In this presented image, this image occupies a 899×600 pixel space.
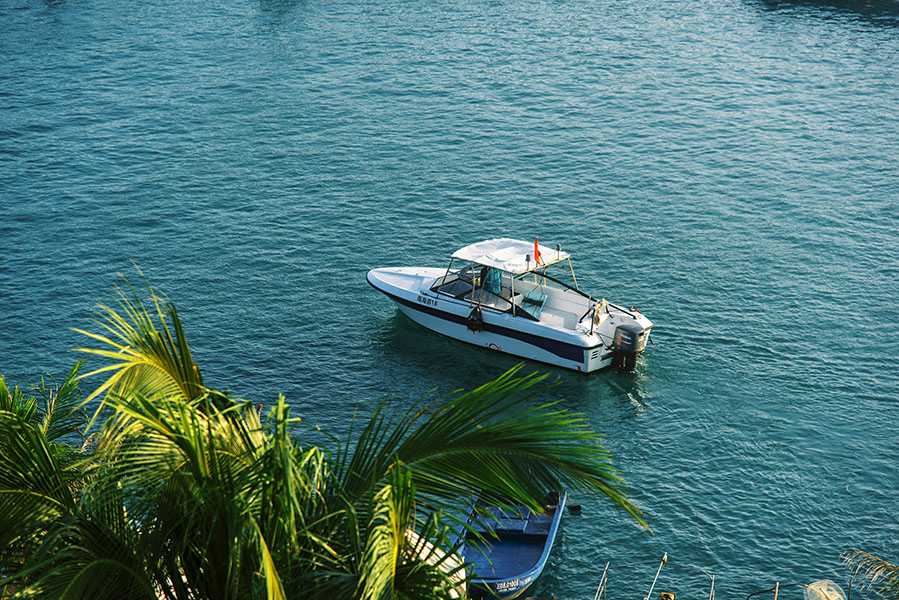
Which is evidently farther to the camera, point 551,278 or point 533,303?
point 533,303

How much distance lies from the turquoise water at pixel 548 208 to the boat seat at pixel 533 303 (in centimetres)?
208

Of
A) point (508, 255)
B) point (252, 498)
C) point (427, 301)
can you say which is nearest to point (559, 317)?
point (508, 255)

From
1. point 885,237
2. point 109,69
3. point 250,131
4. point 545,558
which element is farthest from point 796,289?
point 109,69

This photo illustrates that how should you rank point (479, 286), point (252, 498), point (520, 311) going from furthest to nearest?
point (479, 286) → point (520, 311) → point (252, 498)

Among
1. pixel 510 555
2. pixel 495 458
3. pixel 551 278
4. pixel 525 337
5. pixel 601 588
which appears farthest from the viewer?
pixel 551 278

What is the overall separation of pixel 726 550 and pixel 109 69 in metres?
53.4

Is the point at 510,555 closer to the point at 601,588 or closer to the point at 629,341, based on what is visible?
the point at 601,588

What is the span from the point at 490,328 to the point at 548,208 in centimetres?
1327

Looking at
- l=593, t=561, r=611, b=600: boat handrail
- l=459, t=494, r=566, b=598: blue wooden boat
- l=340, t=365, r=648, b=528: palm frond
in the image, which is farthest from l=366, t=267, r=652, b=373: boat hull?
l=340, t=365, r=648, b=528: palm frond

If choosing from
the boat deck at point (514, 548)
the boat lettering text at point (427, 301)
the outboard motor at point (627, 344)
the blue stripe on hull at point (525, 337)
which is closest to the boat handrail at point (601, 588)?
the boat deck at point (514, 548)

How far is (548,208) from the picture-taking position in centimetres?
4153

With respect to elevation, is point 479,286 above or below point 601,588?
above

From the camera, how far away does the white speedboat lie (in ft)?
93.5

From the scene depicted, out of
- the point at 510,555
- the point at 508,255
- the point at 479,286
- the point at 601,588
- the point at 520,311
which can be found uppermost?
the point at 508,255
